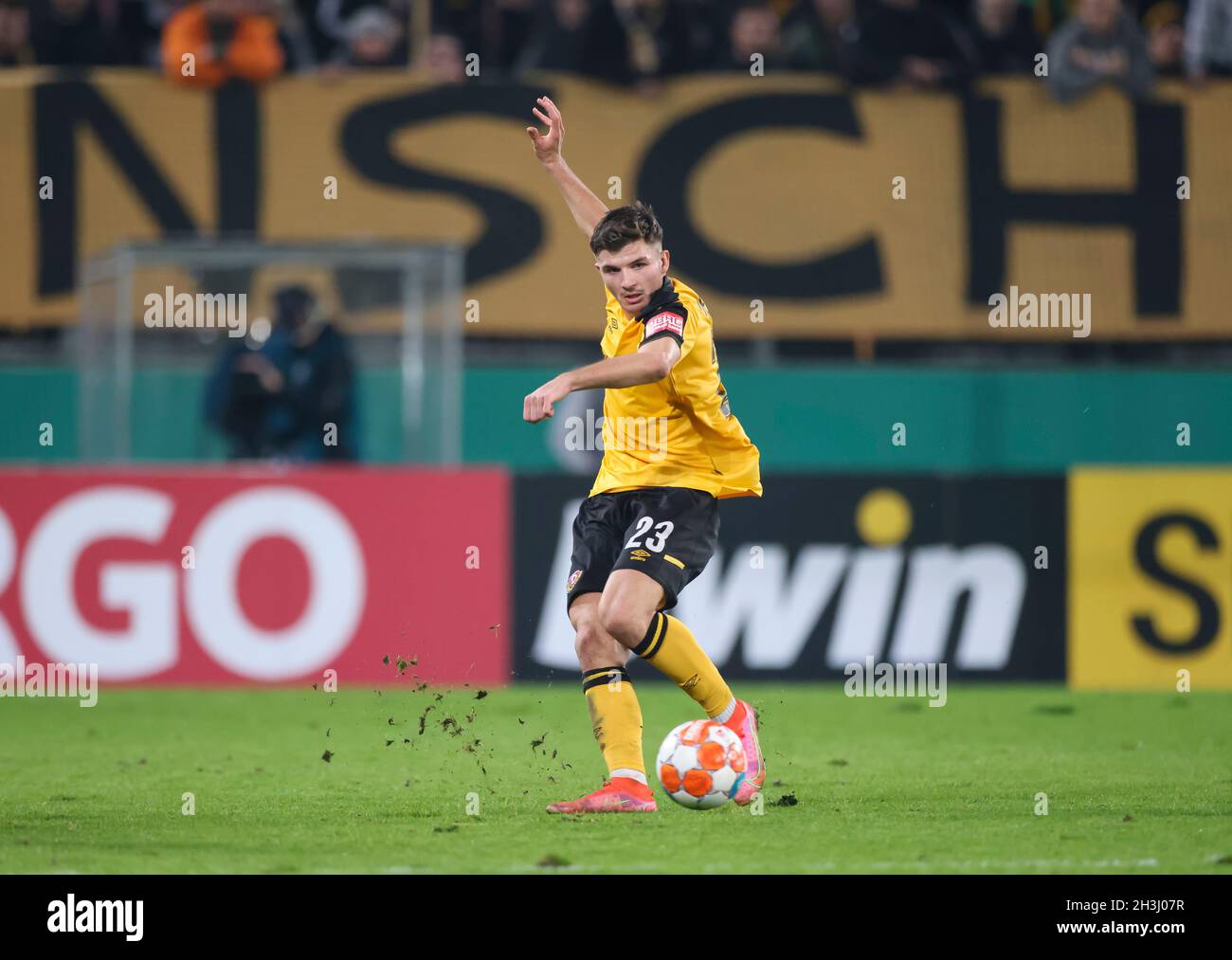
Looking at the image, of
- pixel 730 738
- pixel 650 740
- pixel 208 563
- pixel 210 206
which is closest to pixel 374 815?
pixel 730 738

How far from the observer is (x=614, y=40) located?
1480 cm

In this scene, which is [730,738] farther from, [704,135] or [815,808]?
[704,135]

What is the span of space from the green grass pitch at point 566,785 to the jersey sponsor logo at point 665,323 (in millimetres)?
1629

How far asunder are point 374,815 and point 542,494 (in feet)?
17.1

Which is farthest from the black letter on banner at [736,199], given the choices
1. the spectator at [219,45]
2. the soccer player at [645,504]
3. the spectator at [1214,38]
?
the soccer player at [645,504]

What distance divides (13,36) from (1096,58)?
314 inches

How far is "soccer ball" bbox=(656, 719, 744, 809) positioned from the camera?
22.4 feet

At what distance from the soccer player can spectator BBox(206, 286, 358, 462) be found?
575 cm

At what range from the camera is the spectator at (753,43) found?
15.1 meters
